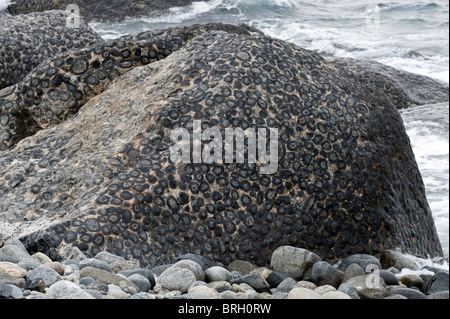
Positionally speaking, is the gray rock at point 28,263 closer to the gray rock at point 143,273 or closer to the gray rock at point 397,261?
the gray rock at point 143,273

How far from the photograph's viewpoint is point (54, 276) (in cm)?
278

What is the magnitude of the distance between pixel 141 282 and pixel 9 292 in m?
0.65

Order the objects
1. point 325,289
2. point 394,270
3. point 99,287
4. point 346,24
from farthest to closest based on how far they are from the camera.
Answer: point 346,24
point 394,270
point 325,289
point 99,287

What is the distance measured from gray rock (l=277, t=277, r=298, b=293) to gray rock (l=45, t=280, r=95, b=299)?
3.56ft

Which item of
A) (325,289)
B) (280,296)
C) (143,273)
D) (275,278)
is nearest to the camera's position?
(280,296)

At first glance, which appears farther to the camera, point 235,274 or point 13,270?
point 235,274

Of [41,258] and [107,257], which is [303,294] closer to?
[107,257]

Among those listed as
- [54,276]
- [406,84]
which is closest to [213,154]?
[54,276]

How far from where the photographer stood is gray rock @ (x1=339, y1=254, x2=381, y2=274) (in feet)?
12.4

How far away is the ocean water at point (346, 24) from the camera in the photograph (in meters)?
14.9

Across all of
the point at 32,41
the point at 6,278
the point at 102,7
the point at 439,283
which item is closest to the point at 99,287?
the point at 6,278

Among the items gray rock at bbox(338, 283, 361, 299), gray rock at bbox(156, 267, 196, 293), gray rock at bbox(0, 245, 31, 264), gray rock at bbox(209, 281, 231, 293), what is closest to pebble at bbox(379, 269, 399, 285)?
gray rock at bbox(338, 283, 361, 299)

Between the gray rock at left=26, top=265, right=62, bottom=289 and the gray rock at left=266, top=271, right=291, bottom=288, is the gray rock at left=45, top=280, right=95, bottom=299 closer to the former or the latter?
the gray rock at left=26, top=265, right=62, bottom=289

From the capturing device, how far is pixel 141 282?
9.82 feet
